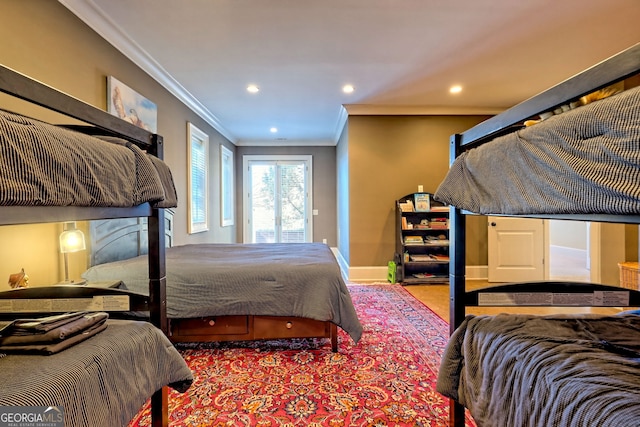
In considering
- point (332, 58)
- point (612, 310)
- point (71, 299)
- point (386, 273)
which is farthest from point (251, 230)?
point (612, 310)

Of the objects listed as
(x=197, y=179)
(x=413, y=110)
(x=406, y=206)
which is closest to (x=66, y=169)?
(x=197, y=179)

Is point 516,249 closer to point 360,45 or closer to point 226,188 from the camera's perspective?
point 360,45

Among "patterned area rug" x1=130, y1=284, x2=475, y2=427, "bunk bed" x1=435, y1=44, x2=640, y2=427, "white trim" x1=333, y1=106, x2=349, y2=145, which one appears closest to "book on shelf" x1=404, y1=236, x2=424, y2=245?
"patterned area rug" x1=130, y1=284, x2=475, y2=427

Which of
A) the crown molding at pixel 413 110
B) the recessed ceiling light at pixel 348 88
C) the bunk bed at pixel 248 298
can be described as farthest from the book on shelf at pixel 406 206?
the bunk bed at pixel 248 298

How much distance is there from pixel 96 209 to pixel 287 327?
1588mm

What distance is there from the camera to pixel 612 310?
2.97 meters

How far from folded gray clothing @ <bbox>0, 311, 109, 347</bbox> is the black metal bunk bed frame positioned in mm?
291

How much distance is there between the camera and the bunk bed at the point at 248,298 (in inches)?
81.7

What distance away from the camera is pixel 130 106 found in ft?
8.87

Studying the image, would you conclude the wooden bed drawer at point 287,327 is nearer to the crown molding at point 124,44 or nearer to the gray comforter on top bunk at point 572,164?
the gray comforter on top bunk at point 572,164

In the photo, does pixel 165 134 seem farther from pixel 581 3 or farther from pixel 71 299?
pixel 581 3

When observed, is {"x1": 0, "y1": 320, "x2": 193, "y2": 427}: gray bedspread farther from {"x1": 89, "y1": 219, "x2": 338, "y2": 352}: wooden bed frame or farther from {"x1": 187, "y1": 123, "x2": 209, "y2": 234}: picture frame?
{"x1": 187, "y1": 123, "x2": 209, "y2": 234}: picture frame

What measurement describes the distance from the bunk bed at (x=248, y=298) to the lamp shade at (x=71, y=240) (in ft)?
0.73

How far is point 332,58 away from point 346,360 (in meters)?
2.71
